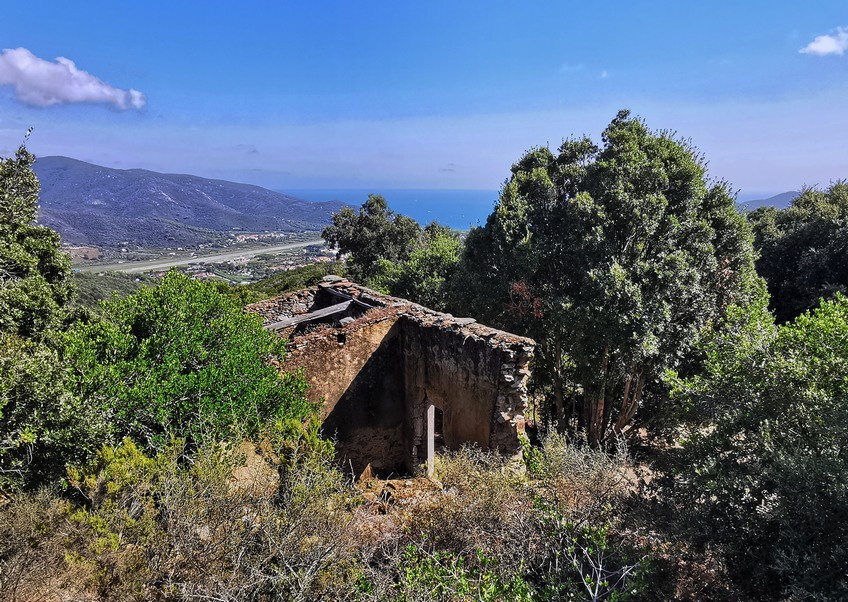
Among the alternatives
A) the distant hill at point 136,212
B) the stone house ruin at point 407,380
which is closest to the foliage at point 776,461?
the stone house ruin at point 407,380

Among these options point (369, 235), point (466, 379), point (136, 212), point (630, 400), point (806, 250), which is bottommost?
point (630, 400)

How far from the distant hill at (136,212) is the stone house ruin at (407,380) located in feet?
411

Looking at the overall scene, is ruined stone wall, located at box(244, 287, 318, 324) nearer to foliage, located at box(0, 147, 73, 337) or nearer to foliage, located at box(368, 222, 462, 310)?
foliage, located at box(0, 147, 73, 337)

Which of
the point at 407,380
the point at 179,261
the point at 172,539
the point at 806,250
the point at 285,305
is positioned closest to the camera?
the point at 172,539

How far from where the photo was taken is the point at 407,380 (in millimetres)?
11266

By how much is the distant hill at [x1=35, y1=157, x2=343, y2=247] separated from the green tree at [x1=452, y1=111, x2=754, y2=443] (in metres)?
126

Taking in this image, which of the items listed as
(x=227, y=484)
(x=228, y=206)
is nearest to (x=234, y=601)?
(x=227, y=484)

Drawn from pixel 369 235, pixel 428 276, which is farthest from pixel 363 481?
pixel 369 235

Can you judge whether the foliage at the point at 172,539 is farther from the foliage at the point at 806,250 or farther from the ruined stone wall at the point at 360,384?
the foliage at the point at 806,250

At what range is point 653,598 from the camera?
17.7 ft

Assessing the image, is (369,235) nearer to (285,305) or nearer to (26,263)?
(285,305)

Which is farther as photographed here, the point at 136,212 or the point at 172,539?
the point at 136,212

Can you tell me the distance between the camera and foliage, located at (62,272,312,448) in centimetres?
654

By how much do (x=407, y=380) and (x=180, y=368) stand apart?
540cm
